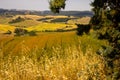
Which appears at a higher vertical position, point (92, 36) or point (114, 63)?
A: point (92, 36)

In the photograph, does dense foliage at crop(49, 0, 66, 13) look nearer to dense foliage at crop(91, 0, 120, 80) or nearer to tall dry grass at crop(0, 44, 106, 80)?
dense foliage at crop(91, 0, 120, 80)

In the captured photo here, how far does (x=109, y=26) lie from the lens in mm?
5750

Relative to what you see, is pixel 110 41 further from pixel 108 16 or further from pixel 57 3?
pixel 57 3

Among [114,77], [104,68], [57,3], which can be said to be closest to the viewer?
[114,77]

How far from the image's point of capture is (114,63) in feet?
19.5

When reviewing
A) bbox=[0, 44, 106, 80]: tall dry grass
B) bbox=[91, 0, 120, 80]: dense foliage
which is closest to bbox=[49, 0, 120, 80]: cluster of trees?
bbox=[91, 0, 120, 80]: dense foliage

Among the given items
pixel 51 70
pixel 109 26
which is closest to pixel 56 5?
pixel 109 26

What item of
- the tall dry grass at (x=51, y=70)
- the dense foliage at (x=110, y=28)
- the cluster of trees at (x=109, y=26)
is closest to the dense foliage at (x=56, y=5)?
the cluster of trees at (x=109, y=26)

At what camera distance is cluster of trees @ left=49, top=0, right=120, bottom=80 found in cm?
572

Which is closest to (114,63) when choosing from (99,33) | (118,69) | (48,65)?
(118,69)

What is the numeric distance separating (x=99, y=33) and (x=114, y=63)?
2.34ft

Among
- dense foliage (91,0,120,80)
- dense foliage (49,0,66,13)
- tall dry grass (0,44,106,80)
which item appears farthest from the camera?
dense foliage (49,0,66,13)

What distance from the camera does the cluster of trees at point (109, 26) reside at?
572cm

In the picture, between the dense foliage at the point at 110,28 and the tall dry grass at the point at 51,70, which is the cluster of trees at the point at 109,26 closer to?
→ the dense foliage at the point at 110,28
